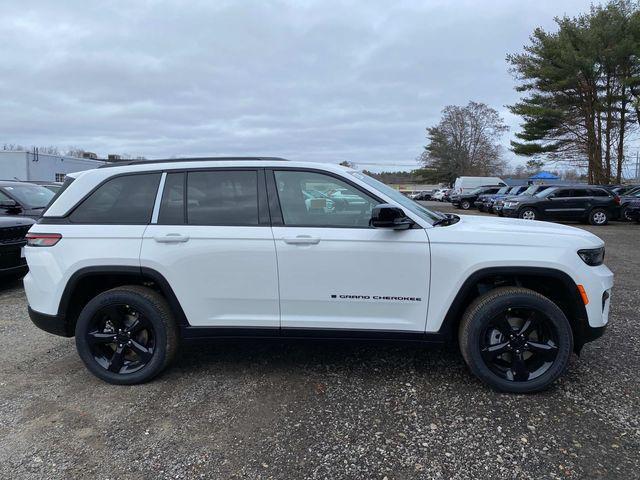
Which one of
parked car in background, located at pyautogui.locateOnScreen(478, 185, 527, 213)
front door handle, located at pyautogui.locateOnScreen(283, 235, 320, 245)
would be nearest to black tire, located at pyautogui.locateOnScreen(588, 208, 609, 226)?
parked car in background, located at pyautogui.locateOnScreen(478, 185, 527, 213)

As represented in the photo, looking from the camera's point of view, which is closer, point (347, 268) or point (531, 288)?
point (347, 268)

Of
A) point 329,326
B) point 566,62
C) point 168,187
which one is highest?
point 566,62

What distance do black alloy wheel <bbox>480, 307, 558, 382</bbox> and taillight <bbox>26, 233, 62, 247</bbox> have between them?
3.31m

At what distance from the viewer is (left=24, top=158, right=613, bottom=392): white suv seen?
11.0 ft

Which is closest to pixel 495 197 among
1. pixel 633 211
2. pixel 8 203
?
pixel 633 211

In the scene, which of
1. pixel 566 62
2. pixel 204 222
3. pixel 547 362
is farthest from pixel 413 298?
pixel 566 62

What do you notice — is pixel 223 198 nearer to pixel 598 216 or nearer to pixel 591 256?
pixel 591 256

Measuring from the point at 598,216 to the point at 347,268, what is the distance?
19052mm

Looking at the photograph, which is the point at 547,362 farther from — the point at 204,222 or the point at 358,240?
the point at 204,222

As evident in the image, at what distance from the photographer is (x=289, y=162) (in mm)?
3729

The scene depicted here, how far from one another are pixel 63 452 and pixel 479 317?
2836mm

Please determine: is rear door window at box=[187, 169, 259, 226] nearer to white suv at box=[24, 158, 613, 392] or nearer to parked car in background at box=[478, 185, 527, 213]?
white suv at box=[24, 158, 613, 392]

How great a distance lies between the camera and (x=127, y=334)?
366cm

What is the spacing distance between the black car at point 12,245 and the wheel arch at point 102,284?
330cm
